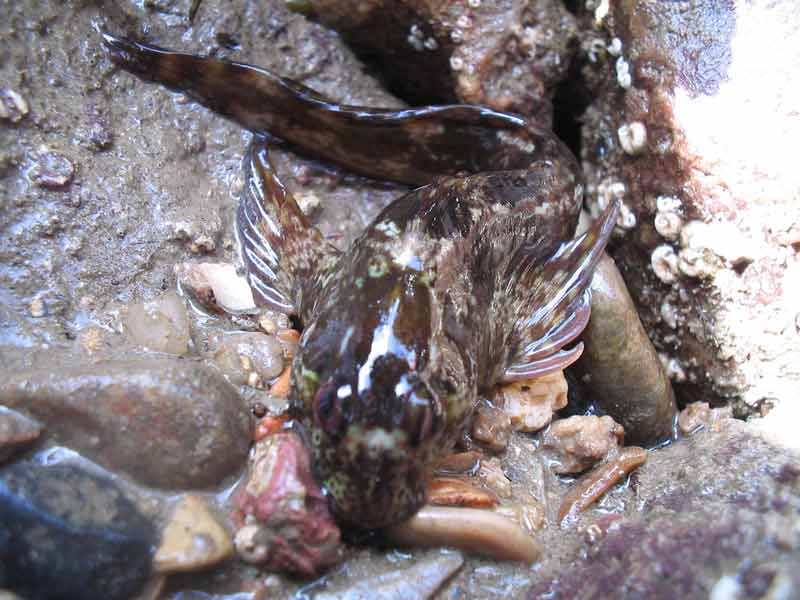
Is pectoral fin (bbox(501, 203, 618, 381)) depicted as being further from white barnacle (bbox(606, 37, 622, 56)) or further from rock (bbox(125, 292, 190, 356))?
rock (bbox(125, 292, 190, 356))

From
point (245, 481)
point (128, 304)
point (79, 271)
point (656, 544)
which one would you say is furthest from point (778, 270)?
point (79, 271)

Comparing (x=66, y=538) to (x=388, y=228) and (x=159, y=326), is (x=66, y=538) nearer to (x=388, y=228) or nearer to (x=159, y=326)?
(x=159, y=326)

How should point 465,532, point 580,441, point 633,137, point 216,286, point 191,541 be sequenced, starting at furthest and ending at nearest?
point 633,137, point 216,286, point 580,441, point 465,532, point 191,541

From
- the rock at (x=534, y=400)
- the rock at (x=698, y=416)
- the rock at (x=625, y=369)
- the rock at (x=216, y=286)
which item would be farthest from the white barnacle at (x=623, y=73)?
the rock at (x=216, y=286)

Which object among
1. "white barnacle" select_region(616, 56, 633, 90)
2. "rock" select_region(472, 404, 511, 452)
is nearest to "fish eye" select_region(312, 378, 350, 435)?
"rock" select_region(472, 404, 511, 452)

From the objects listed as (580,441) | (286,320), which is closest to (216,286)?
(286,320)

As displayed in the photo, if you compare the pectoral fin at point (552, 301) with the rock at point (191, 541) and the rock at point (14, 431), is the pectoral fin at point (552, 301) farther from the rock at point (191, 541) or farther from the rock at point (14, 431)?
the rock at point (14, 431)
